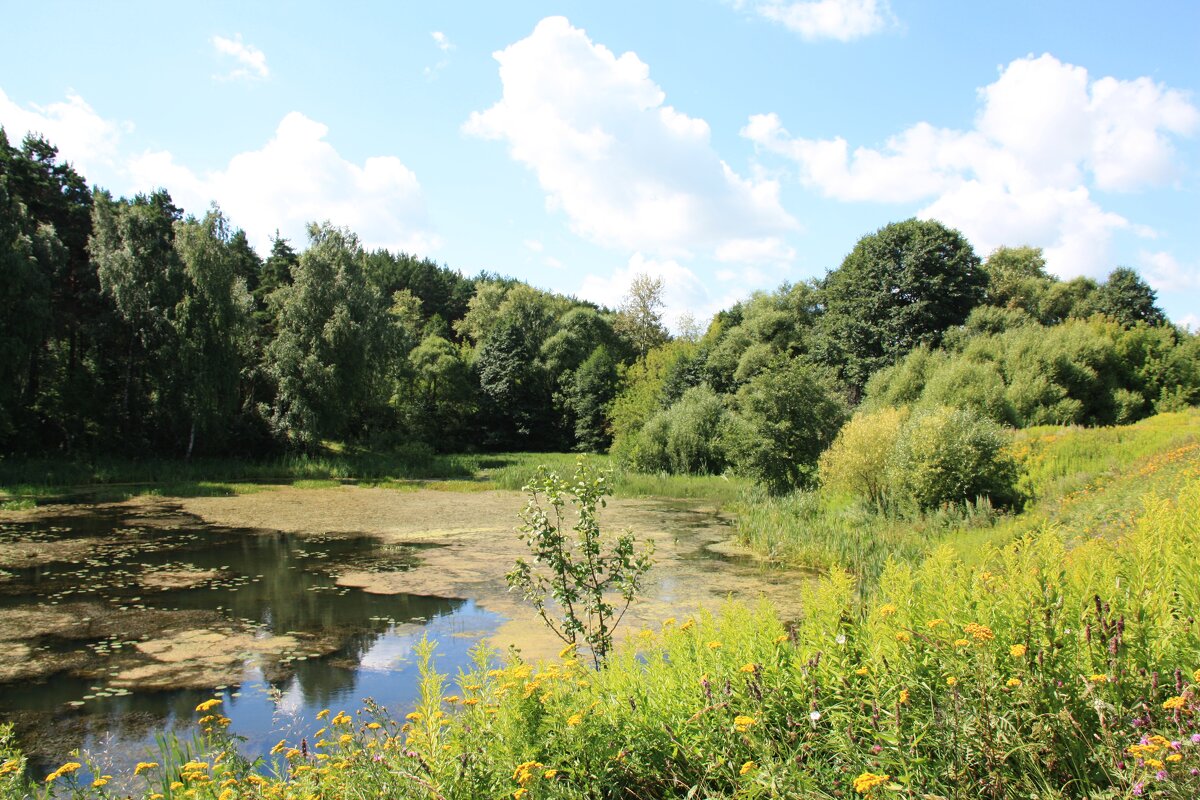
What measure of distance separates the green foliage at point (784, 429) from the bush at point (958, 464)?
644 centimetres

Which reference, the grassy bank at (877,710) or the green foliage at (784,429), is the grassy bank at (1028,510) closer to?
the green foliage at (784,429)

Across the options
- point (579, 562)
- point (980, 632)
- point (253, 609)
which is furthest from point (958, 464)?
point (253, 609)

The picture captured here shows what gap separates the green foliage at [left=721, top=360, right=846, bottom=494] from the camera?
2109 centimetres

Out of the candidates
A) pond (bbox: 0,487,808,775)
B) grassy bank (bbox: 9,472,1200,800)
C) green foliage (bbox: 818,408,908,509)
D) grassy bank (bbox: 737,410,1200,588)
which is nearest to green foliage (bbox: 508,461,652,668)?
pond (bbox: 0,487,808,775)

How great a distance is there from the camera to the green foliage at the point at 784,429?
21094 millimetres

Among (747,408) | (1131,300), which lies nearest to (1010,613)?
(747,408)

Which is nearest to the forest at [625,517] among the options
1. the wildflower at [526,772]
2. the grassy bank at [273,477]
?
the wildflower at [526,772]

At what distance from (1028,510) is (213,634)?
13.3m

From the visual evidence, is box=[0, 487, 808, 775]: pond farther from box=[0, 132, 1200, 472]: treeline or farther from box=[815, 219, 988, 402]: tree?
box=[815, 219, 988, 402]: tree

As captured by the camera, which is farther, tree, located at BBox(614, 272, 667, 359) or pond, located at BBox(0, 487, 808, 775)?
tree, located at BBox(614, 272, 667, 359)

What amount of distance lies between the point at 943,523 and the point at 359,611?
10403mm

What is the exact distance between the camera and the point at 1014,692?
9.60ft

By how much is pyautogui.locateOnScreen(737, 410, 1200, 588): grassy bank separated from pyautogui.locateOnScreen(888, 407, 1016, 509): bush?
18.0 inches

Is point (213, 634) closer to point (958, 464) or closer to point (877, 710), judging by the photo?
point (877, 710)
